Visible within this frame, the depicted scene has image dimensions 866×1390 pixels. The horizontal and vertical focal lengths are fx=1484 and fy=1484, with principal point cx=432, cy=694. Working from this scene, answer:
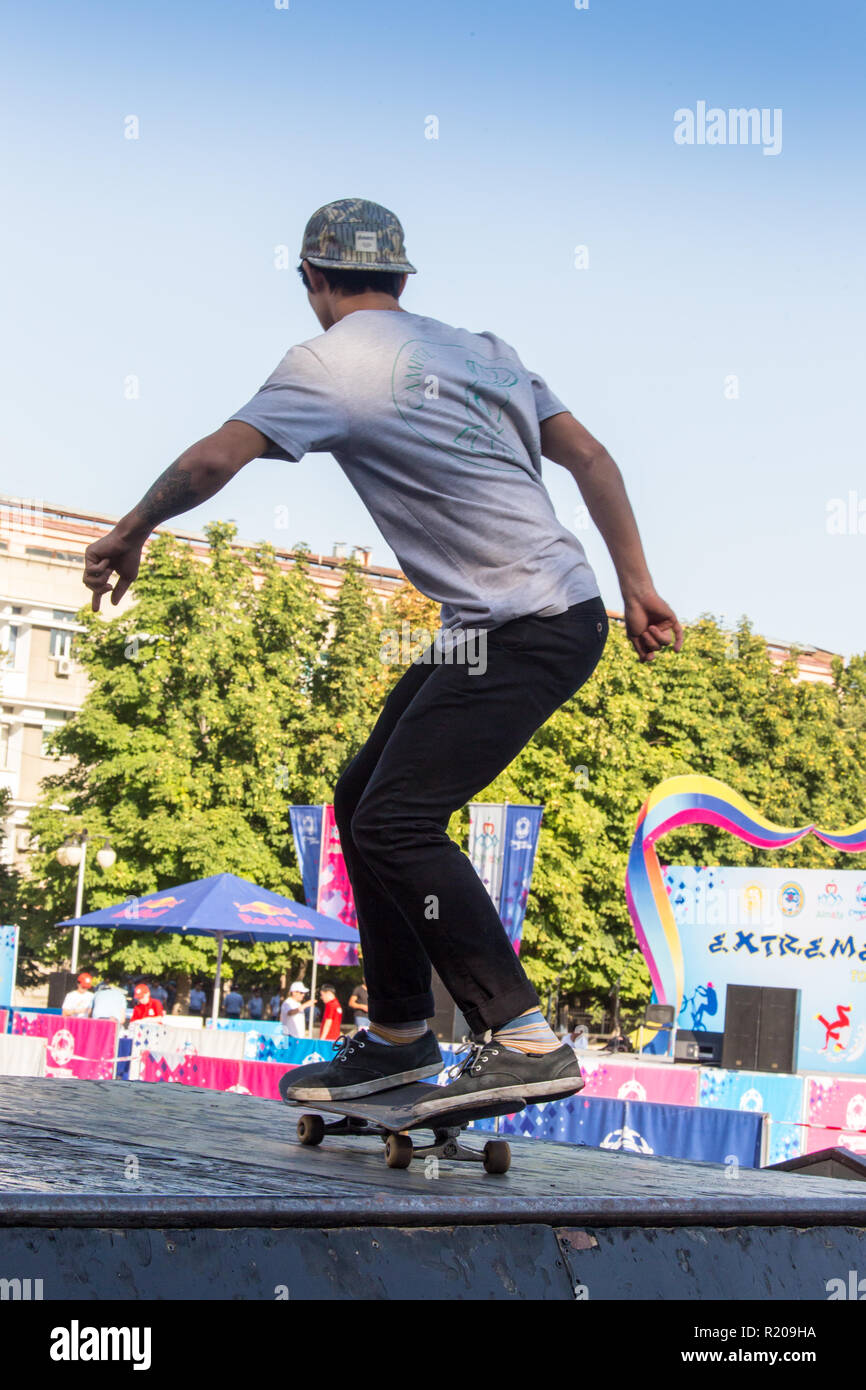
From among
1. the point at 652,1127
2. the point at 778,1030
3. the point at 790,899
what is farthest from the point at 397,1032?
the point at 790,899

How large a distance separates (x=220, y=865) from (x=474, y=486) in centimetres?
3602

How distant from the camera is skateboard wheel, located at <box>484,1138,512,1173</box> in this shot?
282 centimetres

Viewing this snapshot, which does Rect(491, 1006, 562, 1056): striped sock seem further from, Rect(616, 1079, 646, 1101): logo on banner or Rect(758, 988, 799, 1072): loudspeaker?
Rect(758, 988, 799, 1072): loudspeaker

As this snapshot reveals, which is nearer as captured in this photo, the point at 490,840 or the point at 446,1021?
the point at 490,840

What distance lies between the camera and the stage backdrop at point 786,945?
29062 millimetres

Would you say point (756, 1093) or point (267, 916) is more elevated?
point (267, 916)

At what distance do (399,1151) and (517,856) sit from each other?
729 inches

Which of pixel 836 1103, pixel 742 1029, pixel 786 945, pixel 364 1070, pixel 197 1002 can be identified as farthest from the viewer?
pixel 197 1002

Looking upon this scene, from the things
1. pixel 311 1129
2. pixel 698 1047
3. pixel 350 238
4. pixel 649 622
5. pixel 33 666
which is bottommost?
pixel 698 1047

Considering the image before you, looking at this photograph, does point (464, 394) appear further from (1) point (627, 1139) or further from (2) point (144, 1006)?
(2) point (144, 1006)

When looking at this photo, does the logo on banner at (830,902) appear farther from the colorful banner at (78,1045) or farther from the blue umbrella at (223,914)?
the colorful banner at (78,1045)

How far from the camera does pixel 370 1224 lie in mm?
2014

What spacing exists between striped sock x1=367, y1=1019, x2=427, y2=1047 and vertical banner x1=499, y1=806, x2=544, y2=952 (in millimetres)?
17532

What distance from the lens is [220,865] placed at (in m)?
38.5
